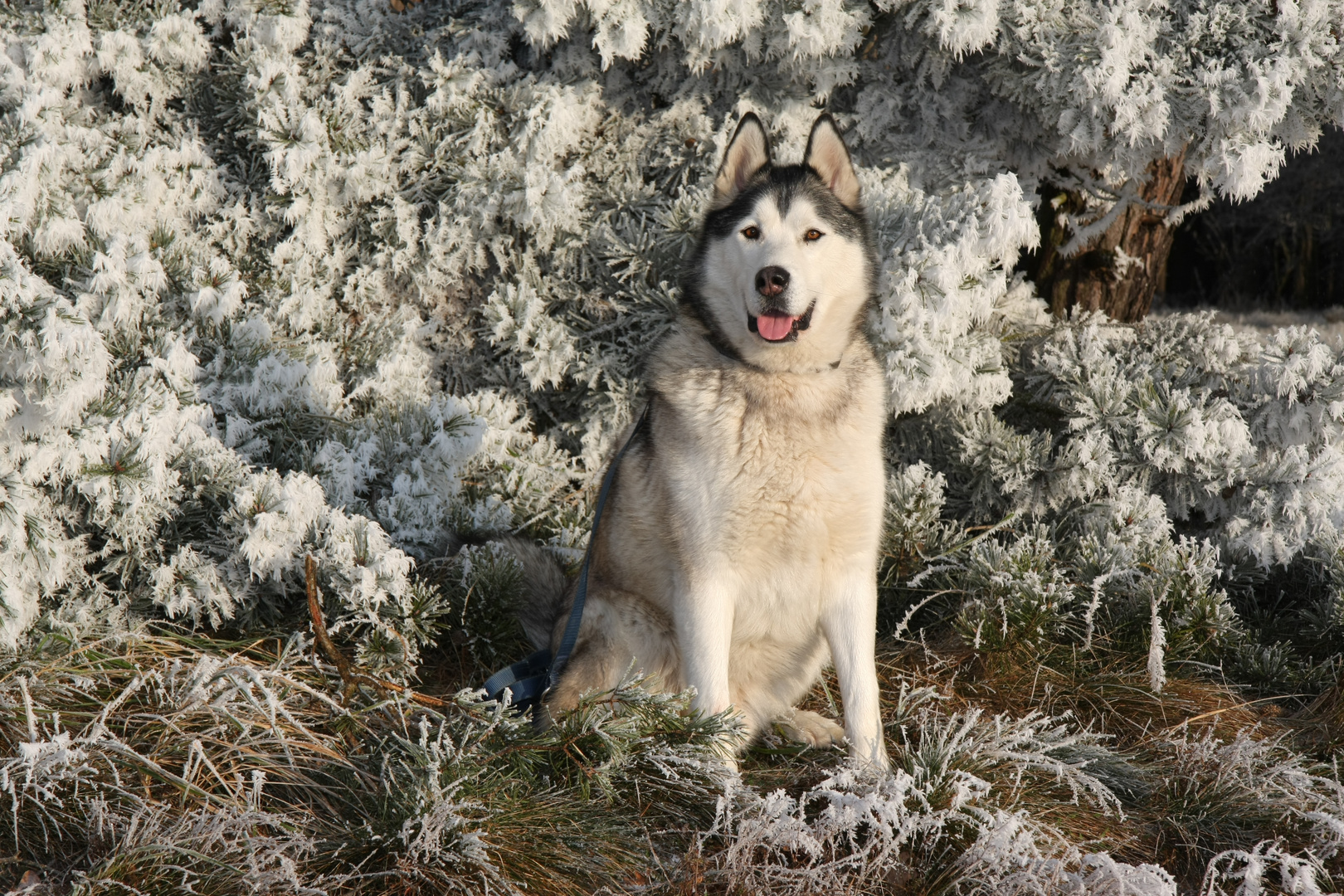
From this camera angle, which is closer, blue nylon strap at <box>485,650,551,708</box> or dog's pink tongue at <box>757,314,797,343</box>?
dog's pink tongue at <box>757,314,797,343</box>

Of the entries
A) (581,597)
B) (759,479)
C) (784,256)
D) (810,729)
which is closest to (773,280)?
(784,256)

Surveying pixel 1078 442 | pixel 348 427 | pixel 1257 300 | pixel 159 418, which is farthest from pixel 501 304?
pixel 1257 300

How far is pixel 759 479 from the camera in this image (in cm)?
269

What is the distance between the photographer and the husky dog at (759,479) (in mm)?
2701

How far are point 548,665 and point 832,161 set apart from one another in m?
1.97

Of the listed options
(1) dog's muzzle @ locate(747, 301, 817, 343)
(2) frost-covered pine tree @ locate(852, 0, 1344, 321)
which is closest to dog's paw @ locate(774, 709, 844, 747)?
(1) dog's muzzle @ locate(747, 301, 817, 343)

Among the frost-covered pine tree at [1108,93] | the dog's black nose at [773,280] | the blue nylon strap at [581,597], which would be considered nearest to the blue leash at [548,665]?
the blue nylon strap at [581,597]

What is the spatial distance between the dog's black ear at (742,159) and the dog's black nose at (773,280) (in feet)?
1.51

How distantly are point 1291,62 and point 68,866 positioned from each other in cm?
531

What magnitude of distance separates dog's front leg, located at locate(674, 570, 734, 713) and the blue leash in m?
0.43

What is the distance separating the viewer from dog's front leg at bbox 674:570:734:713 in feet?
8.79

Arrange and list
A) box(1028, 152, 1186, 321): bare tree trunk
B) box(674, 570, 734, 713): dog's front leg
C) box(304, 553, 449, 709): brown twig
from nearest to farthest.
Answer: box(674, 570, 734, 713): dog's front leg → box(304, 553, 449, 709): brown twig → box(1028, 152, 1186, 321): bare tree trunk

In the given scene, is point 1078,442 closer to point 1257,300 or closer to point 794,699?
point 794,699

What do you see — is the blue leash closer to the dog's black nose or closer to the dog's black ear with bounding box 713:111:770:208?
the dog's black nose
